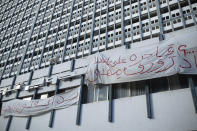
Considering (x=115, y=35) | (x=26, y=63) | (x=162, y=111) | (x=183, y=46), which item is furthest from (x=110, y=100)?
(x=26, y=63)

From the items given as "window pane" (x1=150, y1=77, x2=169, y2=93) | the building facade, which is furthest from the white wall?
"window pane" (x1=150, y1=77, x2=169, y2=93)

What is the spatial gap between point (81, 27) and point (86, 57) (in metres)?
7.60

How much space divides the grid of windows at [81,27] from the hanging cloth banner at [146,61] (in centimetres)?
447

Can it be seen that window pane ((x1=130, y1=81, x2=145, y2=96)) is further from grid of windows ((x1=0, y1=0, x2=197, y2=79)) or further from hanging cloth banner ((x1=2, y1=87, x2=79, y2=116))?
grid of windows ((x1=0, y1=0, x2=197, y2=79))

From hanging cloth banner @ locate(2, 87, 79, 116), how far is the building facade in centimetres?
44

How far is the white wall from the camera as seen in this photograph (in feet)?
28.8

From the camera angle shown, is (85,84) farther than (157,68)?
Yes

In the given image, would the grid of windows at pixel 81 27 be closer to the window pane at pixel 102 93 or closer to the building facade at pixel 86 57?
the building facade at pixel 86 57

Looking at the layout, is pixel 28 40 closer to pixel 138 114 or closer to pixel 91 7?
pixel 91 7

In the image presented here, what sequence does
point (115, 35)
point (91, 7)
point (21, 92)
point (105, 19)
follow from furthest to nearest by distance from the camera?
1. point (91, 7)
2. point (105, 19)
3. point (115, 35)
4. point (21, 92)

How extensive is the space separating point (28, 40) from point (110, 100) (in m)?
15.9

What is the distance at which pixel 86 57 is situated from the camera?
44.5 ft

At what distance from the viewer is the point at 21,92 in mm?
15773

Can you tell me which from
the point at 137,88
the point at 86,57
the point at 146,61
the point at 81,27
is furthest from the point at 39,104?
the point at 81,27
